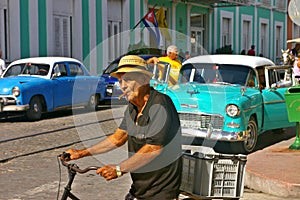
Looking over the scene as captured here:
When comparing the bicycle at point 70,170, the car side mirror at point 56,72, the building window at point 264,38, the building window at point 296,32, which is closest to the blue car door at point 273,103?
the car side mirror at point 56,72

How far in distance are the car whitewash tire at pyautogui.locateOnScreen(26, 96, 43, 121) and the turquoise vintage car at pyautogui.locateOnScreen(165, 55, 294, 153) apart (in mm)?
4510

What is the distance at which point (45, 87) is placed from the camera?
1362 cm

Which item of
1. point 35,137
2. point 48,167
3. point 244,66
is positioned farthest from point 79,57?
point 48,167

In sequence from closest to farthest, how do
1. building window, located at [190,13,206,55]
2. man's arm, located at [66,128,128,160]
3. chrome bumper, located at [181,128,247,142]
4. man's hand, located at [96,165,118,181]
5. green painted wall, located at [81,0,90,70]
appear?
man's hand, located at [96,165,118,181] → man's arm, located at [66,128,128,160] → chrome bumper, located at [181,128,247,142] → green painted wall, located at [81,0,90,70] → building window, located at [190,13,206,55]

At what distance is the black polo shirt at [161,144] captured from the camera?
358 centimetres

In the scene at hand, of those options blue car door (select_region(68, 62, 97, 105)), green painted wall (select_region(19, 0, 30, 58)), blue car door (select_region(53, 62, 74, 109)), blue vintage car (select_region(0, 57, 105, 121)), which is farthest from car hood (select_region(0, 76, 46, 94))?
green painted wall (select_region(19, 0, 30, 58))

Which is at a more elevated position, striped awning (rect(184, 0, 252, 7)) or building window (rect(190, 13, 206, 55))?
striped awning (rect(184, 0, 252, 7))

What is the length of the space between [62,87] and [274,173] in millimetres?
8288

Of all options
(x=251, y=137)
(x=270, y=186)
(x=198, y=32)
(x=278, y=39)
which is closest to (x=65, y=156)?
(x=270, y=186)

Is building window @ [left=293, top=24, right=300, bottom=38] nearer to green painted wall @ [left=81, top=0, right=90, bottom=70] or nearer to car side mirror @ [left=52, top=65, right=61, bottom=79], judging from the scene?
green painted wall @ [left=81, top=0, right=90, bottom=70]

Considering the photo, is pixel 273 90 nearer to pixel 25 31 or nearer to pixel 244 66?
pixel 244 66

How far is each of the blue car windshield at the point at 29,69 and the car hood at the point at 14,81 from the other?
0.37 m

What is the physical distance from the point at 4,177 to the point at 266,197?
3432 millimetres

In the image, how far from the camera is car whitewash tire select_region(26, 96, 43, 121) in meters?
13.4
